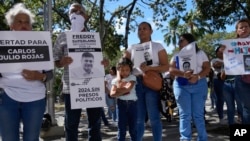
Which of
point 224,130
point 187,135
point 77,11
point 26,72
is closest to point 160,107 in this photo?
point 187,135

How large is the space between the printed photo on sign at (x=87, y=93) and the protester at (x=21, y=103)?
2.23 feet

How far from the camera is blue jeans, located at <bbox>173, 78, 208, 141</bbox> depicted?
5.84 m

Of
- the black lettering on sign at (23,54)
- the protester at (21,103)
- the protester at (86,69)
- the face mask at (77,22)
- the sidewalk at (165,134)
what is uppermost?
the face mask at (77,22)

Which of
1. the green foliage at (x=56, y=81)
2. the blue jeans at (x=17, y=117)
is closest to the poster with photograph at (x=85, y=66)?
the green foliage at (x=56, y=81)

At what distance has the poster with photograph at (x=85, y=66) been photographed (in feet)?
16.0

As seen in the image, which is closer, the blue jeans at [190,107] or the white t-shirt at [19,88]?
the white t-shirt at [19,88]

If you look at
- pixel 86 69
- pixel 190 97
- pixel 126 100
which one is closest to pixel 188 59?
pixel 190 97

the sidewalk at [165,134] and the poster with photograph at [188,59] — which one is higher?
the poster with photograph at [188,59]

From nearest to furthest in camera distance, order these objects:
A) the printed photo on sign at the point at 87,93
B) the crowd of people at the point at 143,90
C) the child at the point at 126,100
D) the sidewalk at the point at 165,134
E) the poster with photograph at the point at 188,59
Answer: the printed photo on sign at the point at 87,93 < the crowd of people at the point at 143,90 < the child at the point at 126,100 < the poster with photograph at the point at 188,59 < the sidewalk at the point at 165,134

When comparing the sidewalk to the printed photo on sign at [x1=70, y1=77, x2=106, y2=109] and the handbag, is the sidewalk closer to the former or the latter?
the handbag

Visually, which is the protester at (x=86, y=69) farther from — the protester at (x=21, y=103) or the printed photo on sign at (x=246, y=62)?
the printed photo on sign at (x=246, y=62)

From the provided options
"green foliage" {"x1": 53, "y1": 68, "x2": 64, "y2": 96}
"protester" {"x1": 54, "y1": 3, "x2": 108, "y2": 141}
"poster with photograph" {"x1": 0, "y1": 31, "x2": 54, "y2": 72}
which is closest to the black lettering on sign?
"poster with photograph" {"x1": 0, "y1": 31, "x2": 54, "y2": 72}

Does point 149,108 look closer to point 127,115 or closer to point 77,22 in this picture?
point 127,115

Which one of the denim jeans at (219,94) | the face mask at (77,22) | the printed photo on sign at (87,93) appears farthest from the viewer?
the denim jeans at (219,94)
